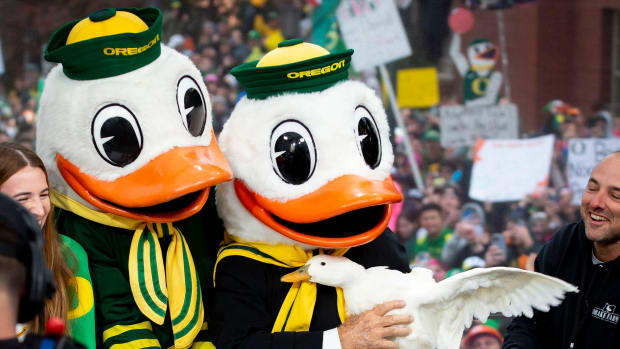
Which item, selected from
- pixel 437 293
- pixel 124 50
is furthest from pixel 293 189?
pixel 124 50

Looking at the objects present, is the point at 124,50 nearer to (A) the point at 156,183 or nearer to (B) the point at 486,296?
(A) the point at 156,183

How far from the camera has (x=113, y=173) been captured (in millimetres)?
2082

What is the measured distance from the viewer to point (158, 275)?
2.16 metres

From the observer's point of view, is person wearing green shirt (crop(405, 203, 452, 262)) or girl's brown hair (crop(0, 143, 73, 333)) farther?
person wearing green shirt (crop(405, 203, 452, 262))

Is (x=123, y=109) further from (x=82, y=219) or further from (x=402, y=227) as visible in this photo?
(x=402, y=227)

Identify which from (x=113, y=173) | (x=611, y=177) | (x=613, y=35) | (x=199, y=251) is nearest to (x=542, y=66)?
(x=613, y=35)

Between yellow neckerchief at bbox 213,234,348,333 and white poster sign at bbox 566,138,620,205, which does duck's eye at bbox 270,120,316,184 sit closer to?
yellow neckerchief at bbox 213,234,348,333

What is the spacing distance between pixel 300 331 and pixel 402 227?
227 cm

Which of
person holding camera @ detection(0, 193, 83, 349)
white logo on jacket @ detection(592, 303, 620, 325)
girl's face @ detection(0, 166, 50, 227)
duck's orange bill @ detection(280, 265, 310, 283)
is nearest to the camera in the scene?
person holding camera @ detection(0, 193, 83, 349)

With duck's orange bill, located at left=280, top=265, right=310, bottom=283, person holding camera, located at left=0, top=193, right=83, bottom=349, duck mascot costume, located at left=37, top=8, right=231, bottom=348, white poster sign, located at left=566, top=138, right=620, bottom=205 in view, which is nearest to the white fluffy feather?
duck mascot costume, located at left=37, top=8, right=231, bottom=348

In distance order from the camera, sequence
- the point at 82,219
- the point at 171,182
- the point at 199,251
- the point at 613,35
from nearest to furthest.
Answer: the point at 171,182 < the point at 82,219 < the point at 199,251 < the point at 613,35

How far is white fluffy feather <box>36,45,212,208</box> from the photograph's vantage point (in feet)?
6.79

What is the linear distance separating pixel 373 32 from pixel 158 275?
105 inches

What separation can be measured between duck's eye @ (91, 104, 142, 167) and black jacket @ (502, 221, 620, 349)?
1367mm
